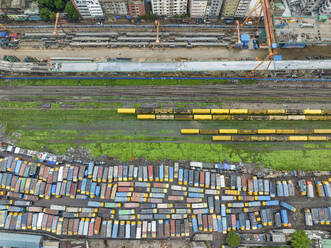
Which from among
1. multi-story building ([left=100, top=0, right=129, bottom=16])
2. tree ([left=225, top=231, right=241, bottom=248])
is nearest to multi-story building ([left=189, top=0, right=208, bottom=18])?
multi-story building ([left=100, top=0, right=129, bottom=16])

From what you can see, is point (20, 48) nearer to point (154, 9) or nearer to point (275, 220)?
point (154, 9)

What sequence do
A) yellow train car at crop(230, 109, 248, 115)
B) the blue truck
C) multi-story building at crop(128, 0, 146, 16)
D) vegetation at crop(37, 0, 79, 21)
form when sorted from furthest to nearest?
vegetation at crop(37, 0, 79, 21) < multi-story building at crop(128, 0, 146, 16) < yellow train car at crop(230, 109, 248, 115) < the blue truck

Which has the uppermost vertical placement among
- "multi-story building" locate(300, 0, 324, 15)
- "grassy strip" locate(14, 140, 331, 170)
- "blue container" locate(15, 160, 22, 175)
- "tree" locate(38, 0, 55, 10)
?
"tree" locate(38, 0, 55, 10)

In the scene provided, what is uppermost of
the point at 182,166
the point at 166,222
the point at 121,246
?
the point at 182,166

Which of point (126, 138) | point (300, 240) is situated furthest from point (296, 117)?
point (126, 138)

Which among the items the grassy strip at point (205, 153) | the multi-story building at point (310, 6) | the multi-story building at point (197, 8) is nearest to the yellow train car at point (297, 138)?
the grassy strip at point (205, 153)

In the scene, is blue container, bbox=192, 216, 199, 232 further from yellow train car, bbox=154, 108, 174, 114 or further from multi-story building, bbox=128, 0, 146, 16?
multi-story building, bbox=128, 0, 146, 16

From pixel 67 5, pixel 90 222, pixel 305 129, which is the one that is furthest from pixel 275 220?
pixel 67 5
